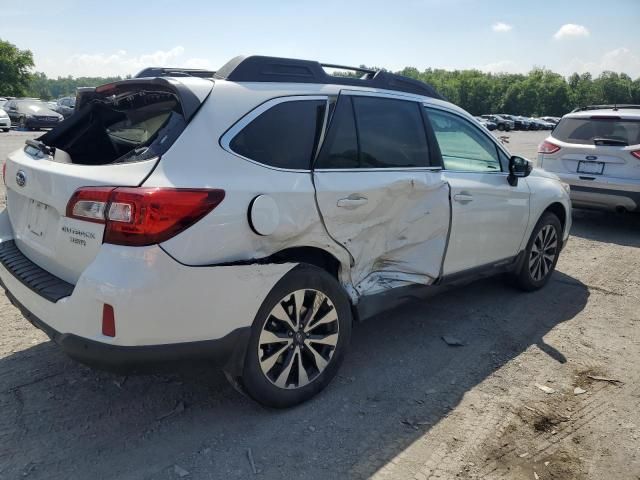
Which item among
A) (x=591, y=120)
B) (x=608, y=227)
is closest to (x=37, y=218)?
(x=591, y=120)

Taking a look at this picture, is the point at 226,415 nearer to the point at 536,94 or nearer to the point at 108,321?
the point at 108,321

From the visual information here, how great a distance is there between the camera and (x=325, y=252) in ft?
10.8

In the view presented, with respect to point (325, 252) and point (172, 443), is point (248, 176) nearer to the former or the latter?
point (325, 252)

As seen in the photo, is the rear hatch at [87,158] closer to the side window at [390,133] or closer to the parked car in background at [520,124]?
the side window at [390,133]

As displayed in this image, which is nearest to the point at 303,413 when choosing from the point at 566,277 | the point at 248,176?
the point at 248,176

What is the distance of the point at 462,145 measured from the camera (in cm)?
443

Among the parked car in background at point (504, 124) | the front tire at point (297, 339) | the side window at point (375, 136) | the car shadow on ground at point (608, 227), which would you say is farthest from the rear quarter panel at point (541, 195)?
the parked car in background at point (504, 124)

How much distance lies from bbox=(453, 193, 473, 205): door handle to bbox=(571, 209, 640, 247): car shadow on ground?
4302mm

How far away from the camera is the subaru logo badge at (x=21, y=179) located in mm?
3135

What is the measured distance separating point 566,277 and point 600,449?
321 cm

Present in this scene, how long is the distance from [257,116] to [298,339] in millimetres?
1266

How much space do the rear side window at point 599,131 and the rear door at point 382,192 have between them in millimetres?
5067

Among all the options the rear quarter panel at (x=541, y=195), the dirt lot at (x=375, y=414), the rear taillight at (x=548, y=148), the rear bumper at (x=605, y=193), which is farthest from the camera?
the rear taillight at (x=548, y=148)

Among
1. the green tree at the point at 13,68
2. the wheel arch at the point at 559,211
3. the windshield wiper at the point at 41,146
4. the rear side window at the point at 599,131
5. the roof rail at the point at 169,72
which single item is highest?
the green tree at the point at 13,68
